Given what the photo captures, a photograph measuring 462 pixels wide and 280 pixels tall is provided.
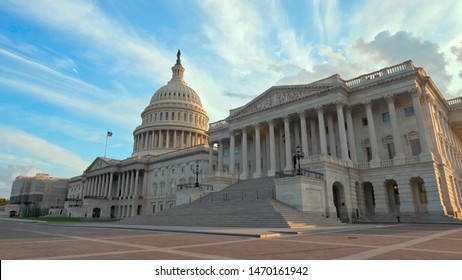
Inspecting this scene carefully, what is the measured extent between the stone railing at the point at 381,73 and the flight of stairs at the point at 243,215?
739 inches

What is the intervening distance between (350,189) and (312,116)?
13873 millimetres

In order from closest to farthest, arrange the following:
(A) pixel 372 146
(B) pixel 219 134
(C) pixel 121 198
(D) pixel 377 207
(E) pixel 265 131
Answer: (D) pixel 377 207, (A) pixel 372 146, (E) pixel 265 131, (B) pixel 219 134, (C) pixel 121 198

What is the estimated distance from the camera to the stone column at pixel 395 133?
3547 centimetres

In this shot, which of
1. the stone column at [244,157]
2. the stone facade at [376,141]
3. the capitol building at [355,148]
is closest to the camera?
the capitol building at [355,148]

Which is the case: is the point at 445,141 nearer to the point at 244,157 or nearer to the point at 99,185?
the point at 244,157

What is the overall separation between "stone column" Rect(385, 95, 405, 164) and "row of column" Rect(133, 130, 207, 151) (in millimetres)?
70044

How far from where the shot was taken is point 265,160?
5325 cm

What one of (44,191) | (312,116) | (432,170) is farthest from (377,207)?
(44,191)

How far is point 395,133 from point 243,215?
75.9ft

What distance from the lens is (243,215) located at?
2662 cm

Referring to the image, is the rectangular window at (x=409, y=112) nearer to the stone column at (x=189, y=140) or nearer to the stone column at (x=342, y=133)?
the stone column at (x=342, y=133)

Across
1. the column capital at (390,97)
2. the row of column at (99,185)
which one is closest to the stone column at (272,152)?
the column capital at (390,97)

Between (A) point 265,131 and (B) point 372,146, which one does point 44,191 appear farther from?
(B) point 372,146

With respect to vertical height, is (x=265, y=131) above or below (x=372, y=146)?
above
